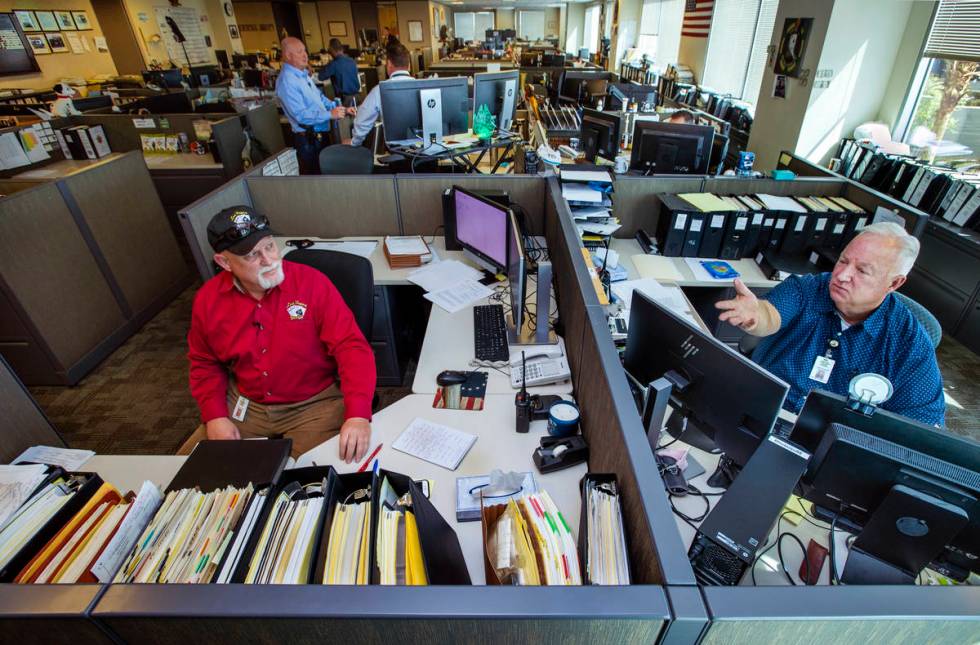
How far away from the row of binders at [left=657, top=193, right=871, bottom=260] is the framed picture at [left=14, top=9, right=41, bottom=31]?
9.57 meters

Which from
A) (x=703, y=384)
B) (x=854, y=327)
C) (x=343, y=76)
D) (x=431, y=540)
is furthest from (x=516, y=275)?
(x=343, y=76)

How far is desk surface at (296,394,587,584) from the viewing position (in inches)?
46.5

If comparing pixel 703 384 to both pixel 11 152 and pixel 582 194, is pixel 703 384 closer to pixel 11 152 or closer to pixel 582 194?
pixel 582 194

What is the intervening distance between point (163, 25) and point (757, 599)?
1214 centimetres

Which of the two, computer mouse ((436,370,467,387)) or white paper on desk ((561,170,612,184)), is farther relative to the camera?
white paper on desk ((561,170,612,184))

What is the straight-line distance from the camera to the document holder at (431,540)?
2.71 feet

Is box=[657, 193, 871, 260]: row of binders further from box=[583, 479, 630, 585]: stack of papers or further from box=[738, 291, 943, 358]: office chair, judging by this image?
box=[583, 479, 630, 585]: stack of papers

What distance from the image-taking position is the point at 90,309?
111 inches

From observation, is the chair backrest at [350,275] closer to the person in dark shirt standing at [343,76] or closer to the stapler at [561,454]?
the stapler at [561,454]

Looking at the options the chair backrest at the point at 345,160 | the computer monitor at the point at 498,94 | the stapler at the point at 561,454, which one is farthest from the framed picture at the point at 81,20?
the stapler at the point at 561,454

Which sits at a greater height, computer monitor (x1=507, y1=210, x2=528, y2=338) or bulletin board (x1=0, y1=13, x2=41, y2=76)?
bulletin board (x1=0, y1=13, x2=41, y2=76)

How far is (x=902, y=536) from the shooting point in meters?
0.90

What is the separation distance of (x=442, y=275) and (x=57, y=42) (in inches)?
365

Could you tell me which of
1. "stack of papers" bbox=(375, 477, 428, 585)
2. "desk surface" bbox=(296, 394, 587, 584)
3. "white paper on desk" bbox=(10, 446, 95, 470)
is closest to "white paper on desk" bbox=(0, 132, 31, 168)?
"white paper on desk" bbox=(10, 446, 95, 470)
